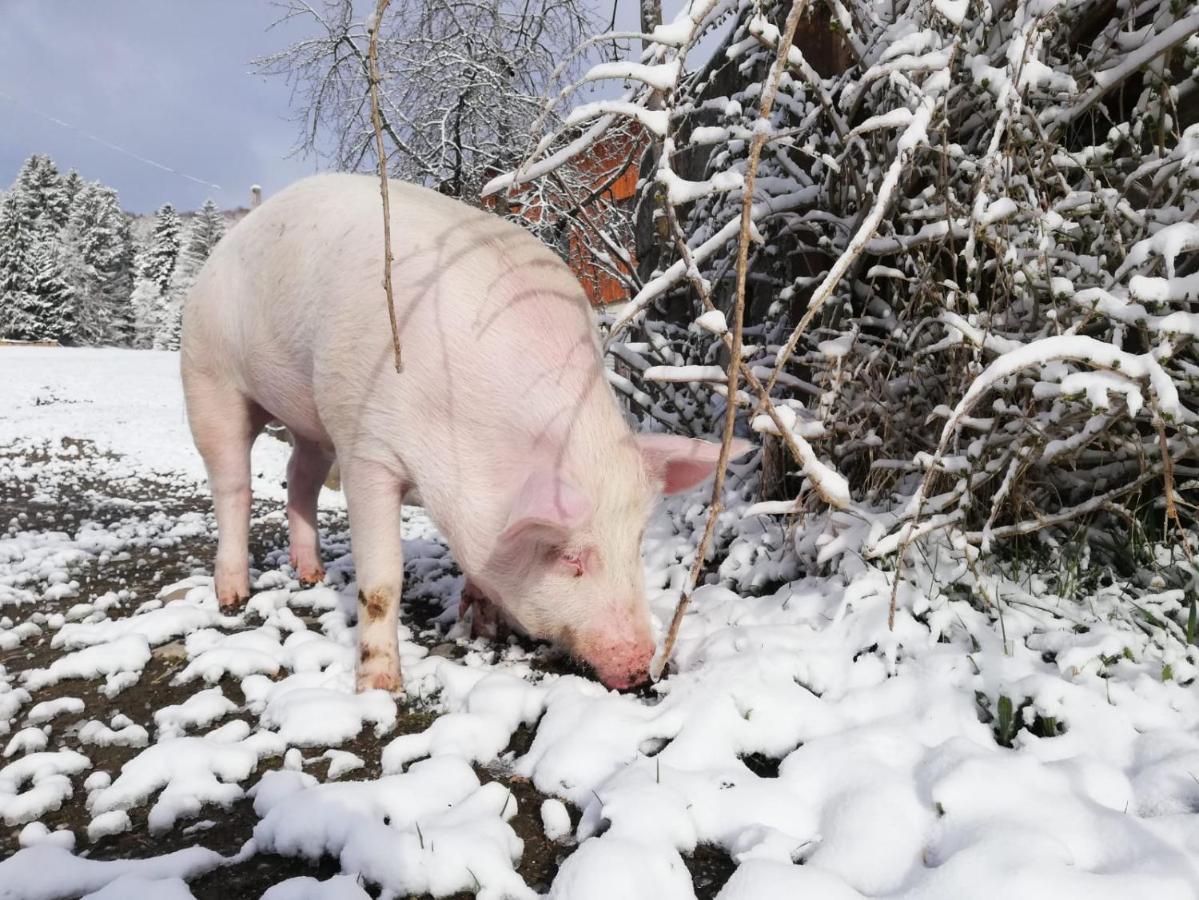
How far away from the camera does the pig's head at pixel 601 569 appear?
2.38m

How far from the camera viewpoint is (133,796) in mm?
1977

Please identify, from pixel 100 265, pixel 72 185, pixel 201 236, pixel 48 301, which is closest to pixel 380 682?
pixel 48 301

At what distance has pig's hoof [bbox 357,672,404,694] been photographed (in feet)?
8.34

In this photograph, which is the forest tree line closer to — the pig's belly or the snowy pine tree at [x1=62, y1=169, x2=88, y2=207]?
the snowy pine tree at [x1=62, y1=169, x2=88, y2=207]

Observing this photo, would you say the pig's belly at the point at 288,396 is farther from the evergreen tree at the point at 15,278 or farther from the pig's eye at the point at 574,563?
the evergreen tree at the point at 15,278

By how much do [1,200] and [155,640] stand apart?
223 feet

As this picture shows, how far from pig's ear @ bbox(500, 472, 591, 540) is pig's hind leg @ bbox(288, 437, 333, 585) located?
2.04 metres

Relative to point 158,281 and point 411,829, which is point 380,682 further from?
point 158,281

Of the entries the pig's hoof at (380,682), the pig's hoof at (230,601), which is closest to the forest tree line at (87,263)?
the pig's hoof at (230,601)

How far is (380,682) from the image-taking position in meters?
2.55

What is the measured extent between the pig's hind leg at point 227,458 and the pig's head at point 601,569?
1.65 metres

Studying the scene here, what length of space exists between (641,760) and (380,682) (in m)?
0.98

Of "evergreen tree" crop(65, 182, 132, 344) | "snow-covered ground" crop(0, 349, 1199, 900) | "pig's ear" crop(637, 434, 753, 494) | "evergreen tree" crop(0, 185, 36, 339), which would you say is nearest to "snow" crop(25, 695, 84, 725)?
"snow-covered ground" crop(0, 349, 1199, 900)

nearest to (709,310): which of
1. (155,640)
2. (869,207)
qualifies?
(869,207)
